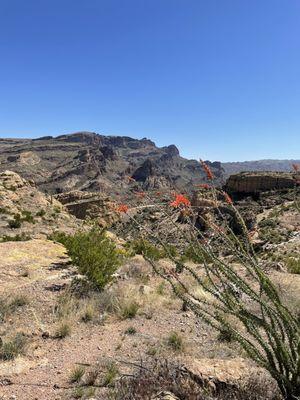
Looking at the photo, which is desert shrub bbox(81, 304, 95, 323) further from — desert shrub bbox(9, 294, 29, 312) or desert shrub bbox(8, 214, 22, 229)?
desert shrub bbox(8, 214, 22, 229)

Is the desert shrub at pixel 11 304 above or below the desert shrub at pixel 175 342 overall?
above

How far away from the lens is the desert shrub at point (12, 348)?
6.21m

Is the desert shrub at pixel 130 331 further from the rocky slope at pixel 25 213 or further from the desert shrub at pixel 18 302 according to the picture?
the rocky slope at pixel 25 213

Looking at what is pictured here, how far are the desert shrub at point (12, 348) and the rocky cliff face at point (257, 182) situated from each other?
60.4 metres

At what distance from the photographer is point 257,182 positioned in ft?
222

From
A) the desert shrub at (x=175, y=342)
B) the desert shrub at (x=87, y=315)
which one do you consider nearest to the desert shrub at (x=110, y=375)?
the desert shrub at (x=175, y=342)

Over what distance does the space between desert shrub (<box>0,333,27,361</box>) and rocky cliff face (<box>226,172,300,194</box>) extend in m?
60.4

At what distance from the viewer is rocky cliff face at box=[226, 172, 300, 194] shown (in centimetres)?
6612

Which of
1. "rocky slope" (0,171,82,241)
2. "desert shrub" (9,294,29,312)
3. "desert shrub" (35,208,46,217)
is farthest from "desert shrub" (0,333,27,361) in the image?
"desert shrub" (35,208,46,217)

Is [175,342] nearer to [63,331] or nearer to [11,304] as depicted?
[63,331]

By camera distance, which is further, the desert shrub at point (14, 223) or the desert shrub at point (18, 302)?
the desert shrub at point (14, 223)

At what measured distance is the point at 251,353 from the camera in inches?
176

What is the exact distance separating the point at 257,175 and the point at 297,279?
192 ft

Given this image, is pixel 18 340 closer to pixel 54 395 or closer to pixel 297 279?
pixel 54 395
